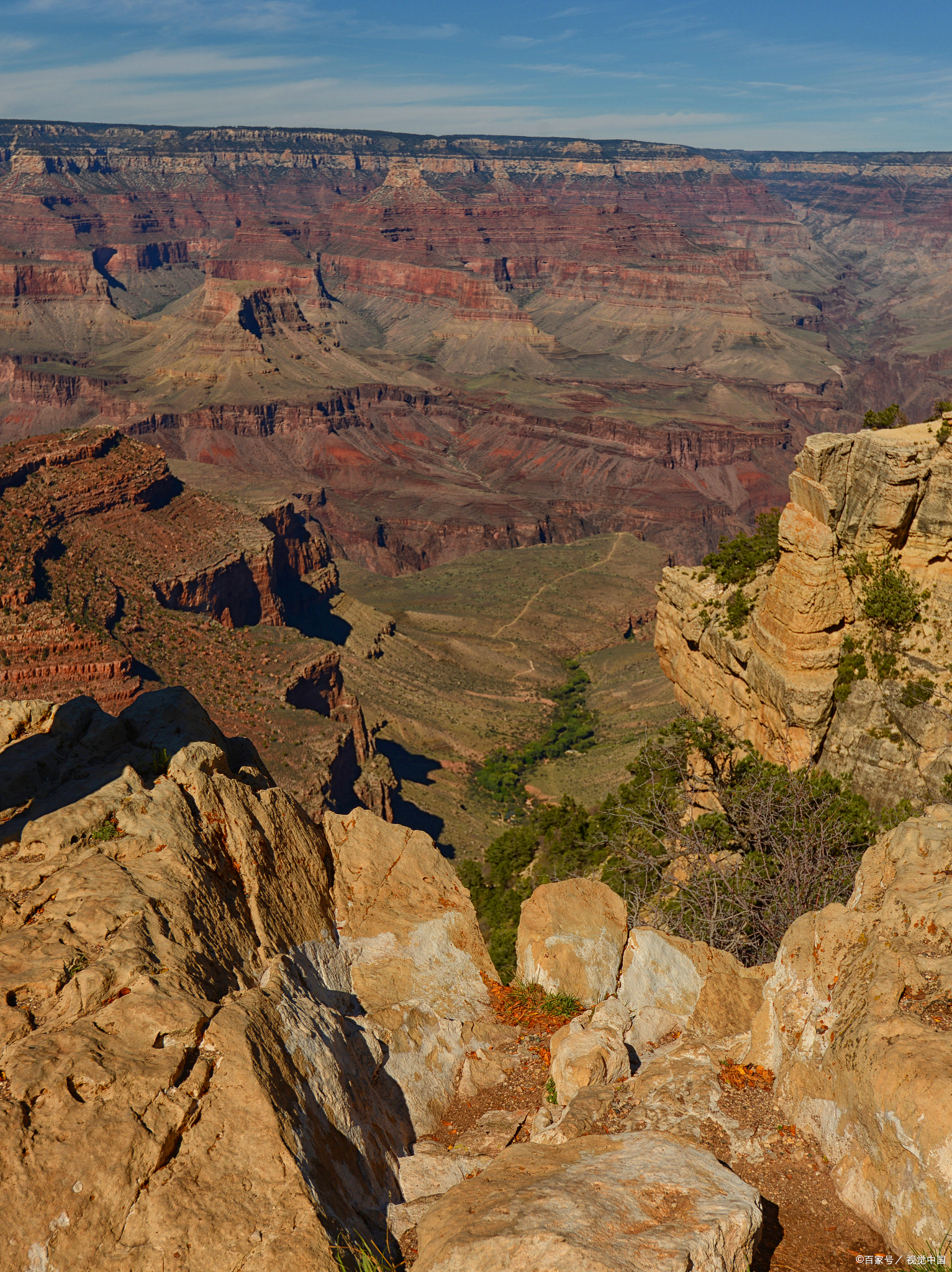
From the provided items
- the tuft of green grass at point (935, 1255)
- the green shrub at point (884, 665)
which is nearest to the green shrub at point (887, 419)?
the green shrub at point (884, 665)

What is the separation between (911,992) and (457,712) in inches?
4019

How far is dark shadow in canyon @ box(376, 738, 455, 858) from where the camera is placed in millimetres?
89631

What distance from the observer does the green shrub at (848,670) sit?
128ft

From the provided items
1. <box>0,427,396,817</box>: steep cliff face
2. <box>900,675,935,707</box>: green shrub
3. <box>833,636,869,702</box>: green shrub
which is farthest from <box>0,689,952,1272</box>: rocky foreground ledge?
<box>0,427,396,817</box>: steep cliff face

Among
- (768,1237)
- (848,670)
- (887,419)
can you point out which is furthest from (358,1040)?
(887,419)

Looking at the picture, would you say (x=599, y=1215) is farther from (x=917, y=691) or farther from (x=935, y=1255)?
(x=917, y=691)

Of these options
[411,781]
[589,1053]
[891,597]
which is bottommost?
[411,781]

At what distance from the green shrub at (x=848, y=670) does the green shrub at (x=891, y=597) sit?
1235mm

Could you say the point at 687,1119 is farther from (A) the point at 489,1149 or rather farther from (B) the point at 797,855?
(B) the point at 797,855

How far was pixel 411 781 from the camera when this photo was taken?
99.9 metres

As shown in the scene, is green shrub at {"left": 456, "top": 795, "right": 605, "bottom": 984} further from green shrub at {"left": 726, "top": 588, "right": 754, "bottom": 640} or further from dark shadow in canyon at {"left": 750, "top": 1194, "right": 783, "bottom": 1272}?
dark shadow in canyon at {"left": 750, "top": 1194, "right": 783, "bottom": 1272}

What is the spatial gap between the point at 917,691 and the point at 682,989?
19462 mm

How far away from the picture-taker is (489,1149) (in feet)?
58.4

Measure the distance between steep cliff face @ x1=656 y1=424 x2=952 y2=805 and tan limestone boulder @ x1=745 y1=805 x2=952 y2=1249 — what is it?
1546 centimetres
